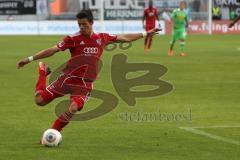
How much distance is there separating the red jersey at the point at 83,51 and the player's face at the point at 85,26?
0.12 meters

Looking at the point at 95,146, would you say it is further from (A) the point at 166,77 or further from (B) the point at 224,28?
(B) the point at 224,28

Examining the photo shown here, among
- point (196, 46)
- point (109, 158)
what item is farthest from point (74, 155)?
point (196, 46)

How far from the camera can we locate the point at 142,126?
14.6 m

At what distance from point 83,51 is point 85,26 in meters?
0.48

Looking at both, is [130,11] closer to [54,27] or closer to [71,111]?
[54,27]

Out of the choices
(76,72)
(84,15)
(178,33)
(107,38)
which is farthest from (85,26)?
(178,33)

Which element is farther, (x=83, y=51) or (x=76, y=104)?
(x=83, y=51)

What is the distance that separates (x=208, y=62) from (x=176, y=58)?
8.81 feet

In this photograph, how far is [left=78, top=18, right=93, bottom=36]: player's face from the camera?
12.1 m

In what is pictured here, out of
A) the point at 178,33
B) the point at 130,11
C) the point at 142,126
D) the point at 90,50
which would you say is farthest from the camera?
the point at 130,11

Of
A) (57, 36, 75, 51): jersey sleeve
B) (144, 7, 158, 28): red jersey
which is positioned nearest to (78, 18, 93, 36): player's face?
(57, 36, 75, 51): jersey sleeve

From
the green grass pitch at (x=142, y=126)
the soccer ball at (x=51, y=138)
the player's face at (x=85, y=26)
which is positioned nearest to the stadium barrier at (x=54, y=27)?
the green grass pitch at (x=142, y=126)

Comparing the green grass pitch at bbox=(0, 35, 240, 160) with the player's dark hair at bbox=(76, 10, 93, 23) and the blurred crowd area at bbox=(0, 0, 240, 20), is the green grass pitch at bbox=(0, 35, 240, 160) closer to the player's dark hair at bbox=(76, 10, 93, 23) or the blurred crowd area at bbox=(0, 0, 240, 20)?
the player's dark hair at bbox=(76, 10, 93, 23)

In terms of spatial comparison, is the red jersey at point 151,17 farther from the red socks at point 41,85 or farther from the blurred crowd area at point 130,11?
the red socks at point 41,85
